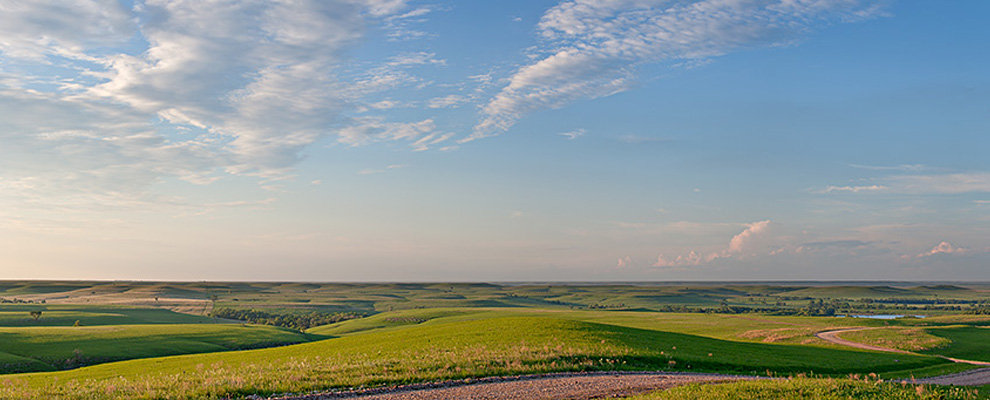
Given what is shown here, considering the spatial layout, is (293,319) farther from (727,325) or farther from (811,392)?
(811,392)

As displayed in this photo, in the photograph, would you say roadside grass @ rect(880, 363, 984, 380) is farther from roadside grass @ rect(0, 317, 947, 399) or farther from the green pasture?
the green pasture

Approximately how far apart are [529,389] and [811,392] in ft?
39.0

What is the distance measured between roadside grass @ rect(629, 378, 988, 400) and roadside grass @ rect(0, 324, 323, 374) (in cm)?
7924

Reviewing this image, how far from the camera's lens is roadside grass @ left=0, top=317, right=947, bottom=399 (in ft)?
96.1

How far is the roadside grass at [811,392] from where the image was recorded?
19453 millimetres

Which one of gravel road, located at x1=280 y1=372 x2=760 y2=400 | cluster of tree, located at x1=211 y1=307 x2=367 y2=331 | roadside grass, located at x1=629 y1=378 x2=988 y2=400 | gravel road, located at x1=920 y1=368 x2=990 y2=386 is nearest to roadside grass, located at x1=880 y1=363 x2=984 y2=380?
gravel road, located at x1=920 y1=368 x2=990 y2=386

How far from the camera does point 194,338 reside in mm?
96250

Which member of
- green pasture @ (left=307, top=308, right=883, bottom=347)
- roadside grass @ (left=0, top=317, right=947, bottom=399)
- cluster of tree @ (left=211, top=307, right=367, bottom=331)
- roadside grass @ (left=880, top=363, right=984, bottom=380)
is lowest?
cluster of tree @ (left=211, top=307, right=367, bottom=331)

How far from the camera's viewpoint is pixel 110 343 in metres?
86.6

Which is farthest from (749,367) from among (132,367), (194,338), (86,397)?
(194,338)

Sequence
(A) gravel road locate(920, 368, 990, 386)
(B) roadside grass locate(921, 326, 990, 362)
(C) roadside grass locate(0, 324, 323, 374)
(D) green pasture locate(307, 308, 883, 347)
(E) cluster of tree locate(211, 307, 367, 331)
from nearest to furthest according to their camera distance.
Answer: (A) gravel road locate(920, 368, 990, 386) < (B) roadside grass locate(921, 326, 990, 362) < (C) roadside grass locate(0, 324, 323, 374) < (D) green pasture locate(307, 308, 883, 347) < (E) cluster of tree locate(211, 307, 367, 331)

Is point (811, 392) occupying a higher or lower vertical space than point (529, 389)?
higher

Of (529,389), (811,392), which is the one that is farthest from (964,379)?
(529,389)

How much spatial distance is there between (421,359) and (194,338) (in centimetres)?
7480
